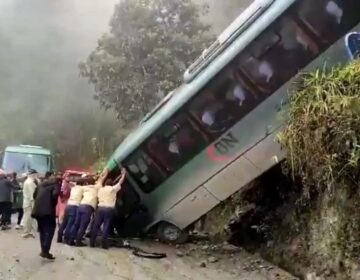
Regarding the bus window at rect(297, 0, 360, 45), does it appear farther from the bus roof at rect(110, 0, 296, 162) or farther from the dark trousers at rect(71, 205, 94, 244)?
the dark trousers at rect(71, 205, 94, 244)

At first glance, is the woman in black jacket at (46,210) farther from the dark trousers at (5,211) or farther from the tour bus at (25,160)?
the tour bus at (25,160)

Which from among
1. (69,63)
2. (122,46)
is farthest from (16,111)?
(122,46)

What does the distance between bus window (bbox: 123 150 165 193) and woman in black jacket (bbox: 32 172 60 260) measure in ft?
5.65

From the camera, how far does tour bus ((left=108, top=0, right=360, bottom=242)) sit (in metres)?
8.79

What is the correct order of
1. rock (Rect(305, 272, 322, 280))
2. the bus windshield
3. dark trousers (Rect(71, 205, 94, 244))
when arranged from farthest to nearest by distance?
the bus windshield
dark trousers (Rect(71, 205, 94, 244))
rock (Rect(305, 272, 322, 280))

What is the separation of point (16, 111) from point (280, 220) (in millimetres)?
29062

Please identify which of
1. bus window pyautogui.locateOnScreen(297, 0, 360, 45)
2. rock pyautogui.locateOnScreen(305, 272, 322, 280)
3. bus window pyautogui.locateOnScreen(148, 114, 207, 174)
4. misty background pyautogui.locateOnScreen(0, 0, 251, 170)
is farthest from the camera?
misty background pyautogui.locateOnScreen(0, 0, 251, 170)

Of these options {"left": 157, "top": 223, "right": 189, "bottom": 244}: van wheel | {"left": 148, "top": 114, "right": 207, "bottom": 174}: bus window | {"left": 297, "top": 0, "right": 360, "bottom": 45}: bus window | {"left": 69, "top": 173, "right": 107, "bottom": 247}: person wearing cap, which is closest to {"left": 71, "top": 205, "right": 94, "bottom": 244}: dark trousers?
{"left": 69, "top": 173, "right": 107, "bottom": 247}: person wearing cap

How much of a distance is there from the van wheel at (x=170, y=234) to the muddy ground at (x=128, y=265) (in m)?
0.18

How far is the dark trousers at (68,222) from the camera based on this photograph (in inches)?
399

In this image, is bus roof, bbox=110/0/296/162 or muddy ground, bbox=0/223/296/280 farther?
bus roof, bbox=110/0/296/162

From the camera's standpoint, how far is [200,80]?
9.45 meters

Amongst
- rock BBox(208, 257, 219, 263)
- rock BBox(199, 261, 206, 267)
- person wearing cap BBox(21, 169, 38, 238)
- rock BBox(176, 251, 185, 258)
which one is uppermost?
person wearing cap BBox(21, 169, 38, 238)

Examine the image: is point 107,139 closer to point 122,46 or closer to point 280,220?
point 122,46
